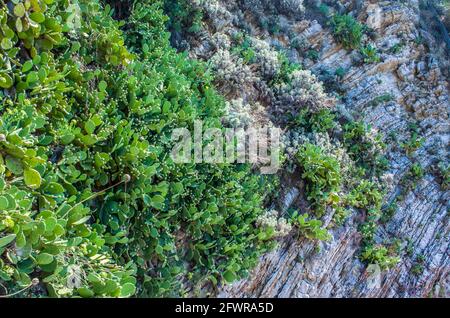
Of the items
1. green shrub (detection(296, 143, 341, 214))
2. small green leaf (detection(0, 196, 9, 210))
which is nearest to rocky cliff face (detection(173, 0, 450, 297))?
green shrub (detection(296, 143, 341, 214))

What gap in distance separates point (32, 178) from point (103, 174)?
915 millimetres

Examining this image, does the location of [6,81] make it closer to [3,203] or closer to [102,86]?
[102,86]

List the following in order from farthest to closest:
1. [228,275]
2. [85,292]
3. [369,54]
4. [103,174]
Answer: [369,54] < [228,275] < [103,174] < [85,292]

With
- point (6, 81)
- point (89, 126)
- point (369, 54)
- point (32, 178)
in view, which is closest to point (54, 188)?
point (32, 178)

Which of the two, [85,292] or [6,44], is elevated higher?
[6,44]

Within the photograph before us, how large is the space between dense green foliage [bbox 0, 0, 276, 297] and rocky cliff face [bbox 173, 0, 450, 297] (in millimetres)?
841

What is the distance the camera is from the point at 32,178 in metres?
3.52

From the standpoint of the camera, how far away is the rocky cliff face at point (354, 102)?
6.48 meters

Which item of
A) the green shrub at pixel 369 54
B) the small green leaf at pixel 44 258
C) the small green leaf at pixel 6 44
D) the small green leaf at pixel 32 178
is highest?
the green shrub at pixel 369 54

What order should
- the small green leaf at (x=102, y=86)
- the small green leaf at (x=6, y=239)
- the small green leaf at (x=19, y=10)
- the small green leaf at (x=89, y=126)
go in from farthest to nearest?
the small green leaf at (x=102, y=86)
the small green leaf at (x=89, y=126)
the small green leaf at (x=19, y=10)
the small green leaf at (x=6, y=239)

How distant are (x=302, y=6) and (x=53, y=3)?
707 centimetres

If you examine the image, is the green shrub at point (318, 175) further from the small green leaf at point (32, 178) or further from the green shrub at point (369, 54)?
the small green leaf at point (32, 178)

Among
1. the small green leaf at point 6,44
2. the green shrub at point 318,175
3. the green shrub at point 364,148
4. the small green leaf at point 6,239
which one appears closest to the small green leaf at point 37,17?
the small green leaf at point 6,44

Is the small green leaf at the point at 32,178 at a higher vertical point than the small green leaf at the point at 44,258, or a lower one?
higher
